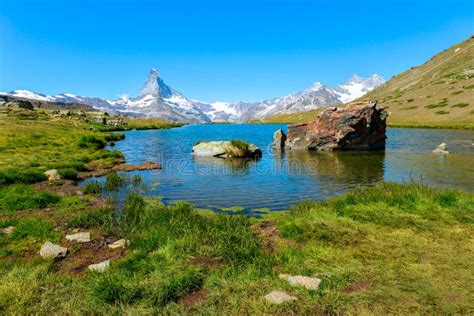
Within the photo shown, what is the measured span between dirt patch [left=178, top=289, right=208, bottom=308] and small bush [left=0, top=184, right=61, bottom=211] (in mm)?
13600

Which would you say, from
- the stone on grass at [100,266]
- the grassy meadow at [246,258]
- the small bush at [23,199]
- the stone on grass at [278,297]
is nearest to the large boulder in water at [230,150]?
the grassy meadow at [246,258]

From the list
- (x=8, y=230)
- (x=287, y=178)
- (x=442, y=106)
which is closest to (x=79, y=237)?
(x=8, y=230)

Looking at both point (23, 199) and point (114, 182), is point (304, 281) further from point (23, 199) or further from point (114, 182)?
point (114, 182)

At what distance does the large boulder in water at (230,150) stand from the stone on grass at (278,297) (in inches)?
1534

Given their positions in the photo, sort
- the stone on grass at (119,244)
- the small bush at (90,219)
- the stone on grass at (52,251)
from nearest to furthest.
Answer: the stone on grass at (52,251)
the stone on grass at (119,244)
the small bush at (90,219)

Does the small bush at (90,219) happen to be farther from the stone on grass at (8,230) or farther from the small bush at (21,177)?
the small bush at (21,177)

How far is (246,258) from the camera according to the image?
1068 centimetres

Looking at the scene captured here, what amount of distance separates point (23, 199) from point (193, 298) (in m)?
15.1

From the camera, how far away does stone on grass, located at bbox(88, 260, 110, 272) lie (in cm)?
983

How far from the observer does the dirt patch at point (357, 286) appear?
843 cm

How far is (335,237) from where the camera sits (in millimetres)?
12297

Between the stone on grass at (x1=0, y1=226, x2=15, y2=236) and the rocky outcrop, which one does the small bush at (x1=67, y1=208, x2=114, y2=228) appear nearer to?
the stone on grass at (x1=0, y1=226, x2=15, y2=236)

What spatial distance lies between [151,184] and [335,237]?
1867cm

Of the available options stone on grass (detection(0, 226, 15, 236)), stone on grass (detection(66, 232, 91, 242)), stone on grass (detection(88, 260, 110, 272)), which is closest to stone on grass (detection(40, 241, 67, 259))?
stone on grass (detection(66, 232, 91, 242))
